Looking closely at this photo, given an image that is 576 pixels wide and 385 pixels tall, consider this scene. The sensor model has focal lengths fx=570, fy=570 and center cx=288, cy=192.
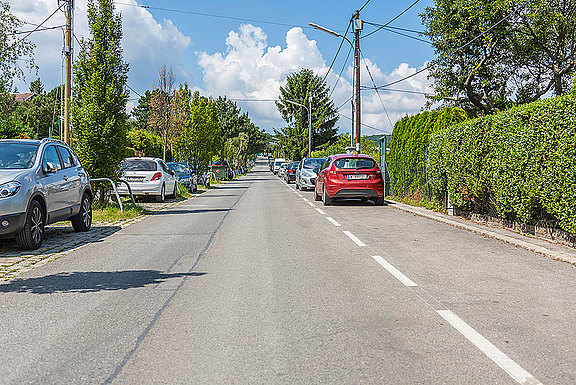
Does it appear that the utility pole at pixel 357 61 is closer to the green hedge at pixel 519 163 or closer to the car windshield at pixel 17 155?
the green hedge at pixel 519 163

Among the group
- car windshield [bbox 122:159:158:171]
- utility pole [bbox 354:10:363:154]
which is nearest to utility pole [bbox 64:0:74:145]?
car windshield [bbox 122:159:158:171]

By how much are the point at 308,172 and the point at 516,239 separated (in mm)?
20555

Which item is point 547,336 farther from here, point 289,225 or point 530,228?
point 289,225

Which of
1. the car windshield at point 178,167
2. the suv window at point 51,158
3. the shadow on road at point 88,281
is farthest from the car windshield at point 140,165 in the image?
the shadow on road at point 88,281

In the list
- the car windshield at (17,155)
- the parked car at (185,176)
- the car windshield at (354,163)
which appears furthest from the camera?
the parked car at (185,176)

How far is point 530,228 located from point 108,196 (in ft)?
39.0

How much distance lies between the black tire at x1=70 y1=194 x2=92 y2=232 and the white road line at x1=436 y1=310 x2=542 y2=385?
855cm

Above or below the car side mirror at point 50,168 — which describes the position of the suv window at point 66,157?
above

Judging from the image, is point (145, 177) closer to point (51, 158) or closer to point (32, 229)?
point (51, 158)

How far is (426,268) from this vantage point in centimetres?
754

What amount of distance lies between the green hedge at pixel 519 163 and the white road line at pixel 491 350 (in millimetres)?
4463

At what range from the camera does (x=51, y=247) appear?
9.63 m

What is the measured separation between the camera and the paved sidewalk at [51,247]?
307 inches

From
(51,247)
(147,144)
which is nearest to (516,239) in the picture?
(51,247)
